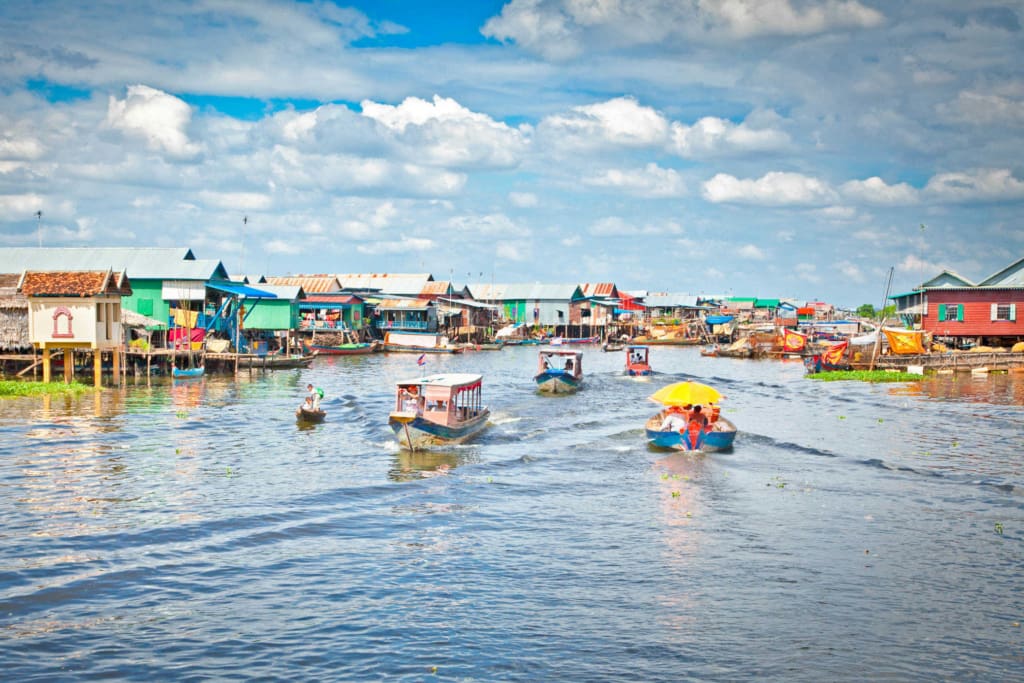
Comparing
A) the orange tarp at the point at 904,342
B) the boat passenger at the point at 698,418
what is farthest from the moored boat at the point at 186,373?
the orange tarp at the point at 904,342

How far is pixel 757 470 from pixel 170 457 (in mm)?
15708

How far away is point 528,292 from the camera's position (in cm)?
9700

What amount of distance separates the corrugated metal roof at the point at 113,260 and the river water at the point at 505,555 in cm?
2123

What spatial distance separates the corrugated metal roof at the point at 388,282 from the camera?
8419cm

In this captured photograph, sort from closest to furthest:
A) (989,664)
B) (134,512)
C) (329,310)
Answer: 1. (989,664)
2. (134,512)
3. (329,310)

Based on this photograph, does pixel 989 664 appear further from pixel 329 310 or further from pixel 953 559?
pixel 329 310

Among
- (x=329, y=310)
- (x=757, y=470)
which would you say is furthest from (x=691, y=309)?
(x=757, y=470)

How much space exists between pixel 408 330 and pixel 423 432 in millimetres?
51546

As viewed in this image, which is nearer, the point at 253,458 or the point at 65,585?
the point at 65,585

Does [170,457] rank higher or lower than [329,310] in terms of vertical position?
lower

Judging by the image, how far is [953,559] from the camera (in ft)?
51.7

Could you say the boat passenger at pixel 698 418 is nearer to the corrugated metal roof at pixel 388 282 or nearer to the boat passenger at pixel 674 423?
the boat passenger at pixel 674 423

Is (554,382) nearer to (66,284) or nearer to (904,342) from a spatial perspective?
(66,284)

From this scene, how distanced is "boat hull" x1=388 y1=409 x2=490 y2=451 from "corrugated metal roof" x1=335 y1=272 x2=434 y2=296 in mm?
57900
